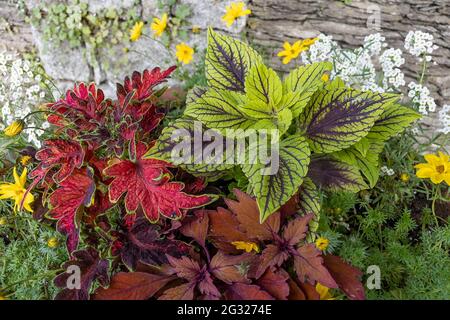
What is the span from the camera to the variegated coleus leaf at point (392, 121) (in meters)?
0.98

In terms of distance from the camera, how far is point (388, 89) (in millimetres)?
1243

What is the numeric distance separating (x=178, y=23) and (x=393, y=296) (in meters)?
1.42

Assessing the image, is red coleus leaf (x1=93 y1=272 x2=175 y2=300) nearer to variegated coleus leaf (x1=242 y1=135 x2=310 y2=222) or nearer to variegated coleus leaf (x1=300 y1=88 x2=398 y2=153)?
variegated coleus leaf (x1=242 y1=135 x2=310 y2=222)

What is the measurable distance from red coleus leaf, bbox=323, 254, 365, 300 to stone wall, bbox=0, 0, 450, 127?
1197mm

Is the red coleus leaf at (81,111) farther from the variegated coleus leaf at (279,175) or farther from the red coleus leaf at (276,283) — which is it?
the red coleus leaf at (276,283)

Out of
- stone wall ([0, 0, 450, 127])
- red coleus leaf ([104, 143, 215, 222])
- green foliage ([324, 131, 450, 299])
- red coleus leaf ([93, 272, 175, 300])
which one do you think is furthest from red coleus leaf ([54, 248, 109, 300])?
stone wall ([0, 0, 450, 127])

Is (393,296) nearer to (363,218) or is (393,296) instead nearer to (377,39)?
(363,218)

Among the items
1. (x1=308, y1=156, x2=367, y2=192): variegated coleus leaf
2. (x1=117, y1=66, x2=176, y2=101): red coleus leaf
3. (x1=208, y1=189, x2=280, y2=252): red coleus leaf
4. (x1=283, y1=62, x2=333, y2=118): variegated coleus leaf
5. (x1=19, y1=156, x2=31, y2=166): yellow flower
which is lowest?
(x1=208, y1=189, x2=280, y2=252): red coleus leaf

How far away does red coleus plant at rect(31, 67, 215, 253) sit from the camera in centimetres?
93

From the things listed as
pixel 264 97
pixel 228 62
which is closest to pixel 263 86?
pixel 264 97

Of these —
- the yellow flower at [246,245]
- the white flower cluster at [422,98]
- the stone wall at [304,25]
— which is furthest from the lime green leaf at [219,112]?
the stone wall at [304,25]

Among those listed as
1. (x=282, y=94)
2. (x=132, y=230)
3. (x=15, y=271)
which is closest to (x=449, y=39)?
(x=282, y=94)

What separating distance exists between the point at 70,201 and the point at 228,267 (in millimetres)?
326

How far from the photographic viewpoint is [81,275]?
907 mm
